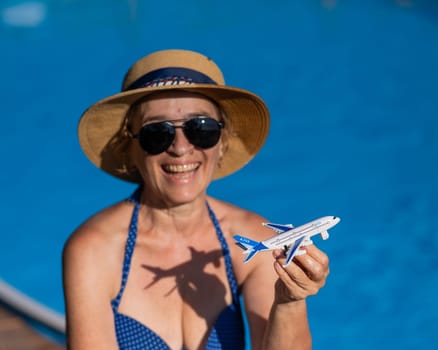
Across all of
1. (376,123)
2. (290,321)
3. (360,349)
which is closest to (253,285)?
(290,321)

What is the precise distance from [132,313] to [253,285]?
0.61 m

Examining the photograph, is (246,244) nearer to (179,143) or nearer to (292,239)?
(292,239)

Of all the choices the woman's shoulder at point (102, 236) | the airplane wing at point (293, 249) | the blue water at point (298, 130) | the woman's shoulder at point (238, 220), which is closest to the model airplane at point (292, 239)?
the airplane wing at point (293, 249)

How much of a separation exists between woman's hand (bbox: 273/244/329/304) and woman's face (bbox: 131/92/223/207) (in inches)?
32.7

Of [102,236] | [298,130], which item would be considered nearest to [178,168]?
[102,236]

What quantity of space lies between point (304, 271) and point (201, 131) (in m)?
0.93

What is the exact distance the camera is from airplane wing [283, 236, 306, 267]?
2.52 metres

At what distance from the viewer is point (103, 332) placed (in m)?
3.29

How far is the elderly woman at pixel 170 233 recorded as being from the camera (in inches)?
130

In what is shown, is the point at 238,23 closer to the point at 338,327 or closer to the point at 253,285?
the point at 338,327

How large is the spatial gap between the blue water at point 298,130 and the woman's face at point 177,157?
12.2ft

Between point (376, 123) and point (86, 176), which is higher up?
point (376, 123)

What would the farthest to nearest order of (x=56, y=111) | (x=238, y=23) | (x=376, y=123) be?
(x=238, y=23)
(x=56, y=111)
(x=376, y=123)

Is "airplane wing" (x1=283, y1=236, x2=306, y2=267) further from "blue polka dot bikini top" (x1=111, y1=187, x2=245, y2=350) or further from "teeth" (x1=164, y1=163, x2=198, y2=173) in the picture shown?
"blue polka dot bikini top" (x1=111, y1=187, x2=245, y2=350)
